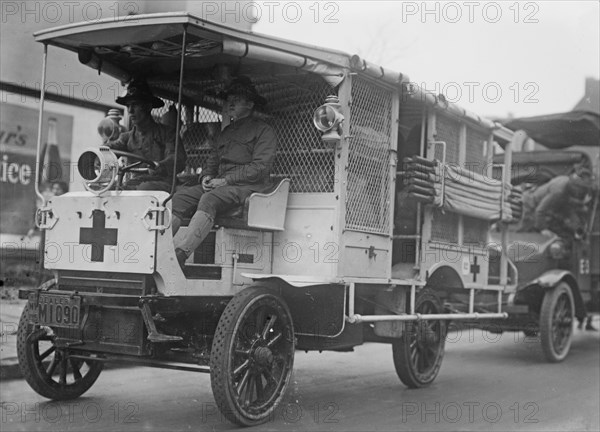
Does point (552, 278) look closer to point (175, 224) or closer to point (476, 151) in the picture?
point (476, 151)

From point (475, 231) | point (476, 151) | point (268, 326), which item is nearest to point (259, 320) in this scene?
point (268, 326)

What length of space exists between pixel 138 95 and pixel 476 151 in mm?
4052

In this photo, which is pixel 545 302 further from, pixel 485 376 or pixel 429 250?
pixel 429 250

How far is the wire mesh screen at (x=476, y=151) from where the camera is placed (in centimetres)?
883

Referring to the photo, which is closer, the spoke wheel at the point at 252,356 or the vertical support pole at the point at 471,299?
the spoke wheel at the point at 252,356

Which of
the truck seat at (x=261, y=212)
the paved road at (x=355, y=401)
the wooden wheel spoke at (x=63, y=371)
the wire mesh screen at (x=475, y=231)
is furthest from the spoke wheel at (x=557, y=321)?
the wooden wheel spoke at (x=63, y=371)

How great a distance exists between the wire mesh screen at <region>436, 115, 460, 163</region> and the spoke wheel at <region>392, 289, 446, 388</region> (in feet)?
4.96

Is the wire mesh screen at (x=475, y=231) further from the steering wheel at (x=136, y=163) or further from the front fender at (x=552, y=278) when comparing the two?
the steering wheel at (x=136, y=163)

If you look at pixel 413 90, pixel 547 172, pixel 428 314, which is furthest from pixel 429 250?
pixel 547 172

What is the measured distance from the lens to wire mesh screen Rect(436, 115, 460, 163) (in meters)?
8.16

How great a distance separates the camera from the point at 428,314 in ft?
26.0

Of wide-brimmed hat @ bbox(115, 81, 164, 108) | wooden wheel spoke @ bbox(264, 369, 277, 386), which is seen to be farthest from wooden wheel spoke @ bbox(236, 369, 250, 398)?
wide-brimmed hat @ bbox(115, 81, 164, 108)

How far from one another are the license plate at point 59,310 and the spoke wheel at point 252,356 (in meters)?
1.01

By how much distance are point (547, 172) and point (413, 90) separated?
528 centimetres
